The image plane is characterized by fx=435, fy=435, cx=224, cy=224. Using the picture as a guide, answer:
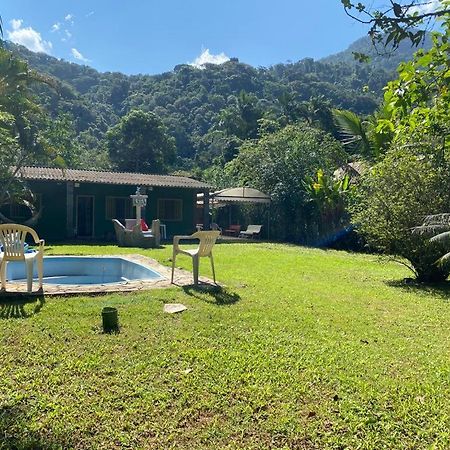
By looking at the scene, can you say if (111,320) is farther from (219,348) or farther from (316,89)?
(316,89)

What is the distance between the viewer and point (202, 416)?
132 inches

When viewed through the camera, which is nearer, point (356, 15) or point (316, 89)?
point (356, 15)

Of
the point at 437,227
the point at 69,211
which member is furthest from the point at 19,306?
the point at 69,211

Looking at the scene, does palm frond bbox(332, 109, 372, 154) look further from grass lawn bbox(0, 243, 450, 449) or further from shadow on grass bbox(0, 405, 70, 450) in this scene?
shadow on grass bbox(0, 405, 70, 450)

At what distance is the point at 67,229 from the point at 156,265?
36.0ft

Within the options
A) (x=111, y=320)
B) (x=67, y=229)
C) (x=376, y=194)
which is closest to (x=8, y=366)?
(x=111, y=320)

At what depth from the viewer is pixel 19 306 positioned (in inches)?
247

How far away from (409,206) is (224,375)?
7463 millimetres

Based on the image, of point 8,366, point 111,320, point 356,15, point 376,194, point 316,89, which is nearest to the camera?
point 356,15

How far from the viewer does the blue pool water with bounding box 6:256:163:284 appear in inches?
439

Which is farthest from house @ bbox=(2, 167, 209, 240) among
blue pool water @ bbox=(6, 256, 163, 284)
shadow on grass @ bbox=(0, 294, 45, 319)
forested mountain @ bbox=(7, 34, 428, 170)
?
forested mountain @ bbox=(7, 34, 428, 170)

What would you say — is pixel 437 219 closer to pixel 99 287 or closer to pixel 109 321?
pixel 99 287

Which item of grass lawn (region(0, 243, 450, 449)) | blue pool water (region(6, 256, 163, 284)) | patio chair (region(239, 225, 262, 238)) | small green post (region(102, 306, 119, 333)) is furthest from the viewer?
patio chair (region(239, 225, 262, 238))

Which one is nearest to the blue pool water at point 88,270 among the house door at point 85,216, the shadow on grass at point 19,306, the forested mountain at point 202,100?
the shadow on grass at point 19,306
